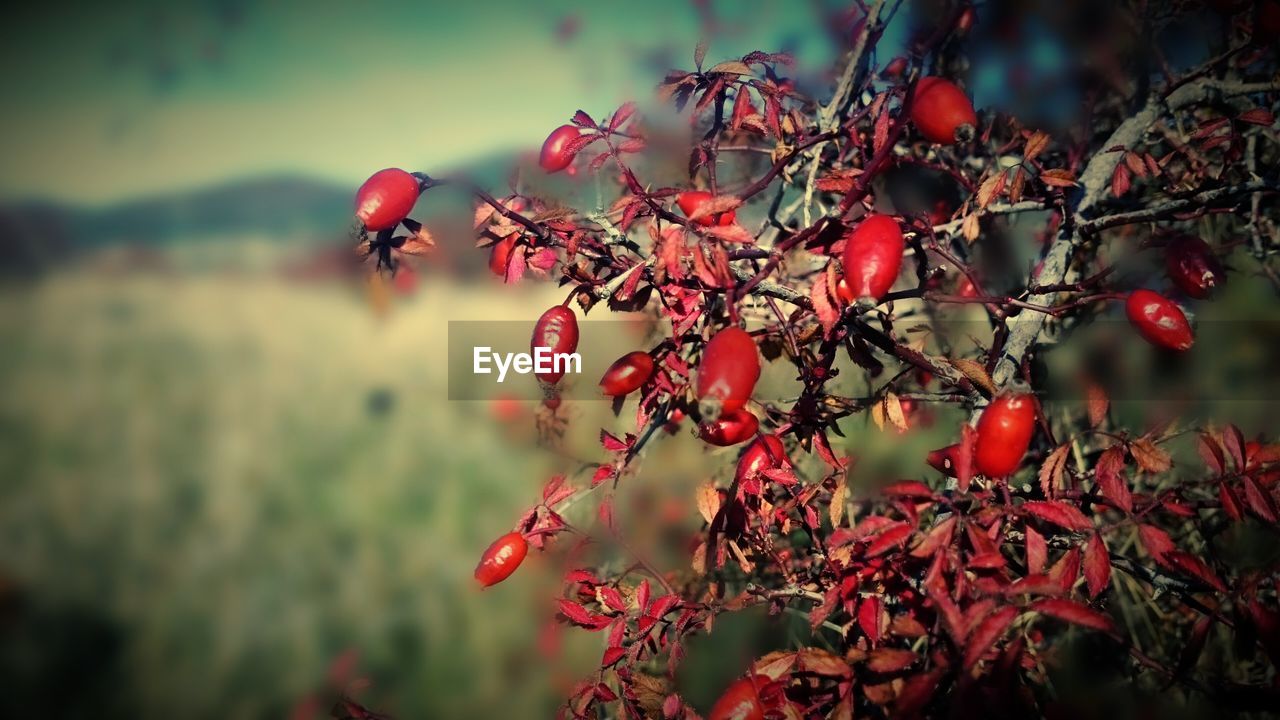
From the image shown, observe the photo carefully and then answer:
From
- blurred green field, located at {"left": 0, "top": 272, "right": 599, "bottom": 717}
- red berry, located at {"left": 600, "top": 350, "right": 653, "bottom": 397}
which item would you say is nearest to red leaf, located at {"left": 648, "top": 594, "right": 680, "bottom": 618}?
red berry, located at {"left": 600, "top": 350, "right": 653, "bottom": 397}

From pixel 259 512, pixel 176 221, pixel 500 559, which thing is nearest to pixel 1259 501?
pixel 500 559

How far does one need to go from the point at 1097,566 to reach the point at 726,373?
1.43 ft

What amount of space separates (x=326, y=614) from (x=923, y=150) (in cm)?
301

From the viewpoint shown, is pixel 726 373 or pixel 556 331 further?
pixel 556 331

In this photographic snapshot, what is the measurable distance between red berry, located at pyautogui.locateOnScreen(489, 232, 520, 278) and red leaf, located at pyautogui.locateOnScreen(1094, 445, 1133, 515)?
726 mm

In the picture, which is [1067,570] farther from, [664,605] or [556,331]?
[556,331]

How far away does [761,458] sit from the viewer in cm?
89

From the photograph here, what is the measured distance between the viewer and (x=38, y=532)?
360 cm

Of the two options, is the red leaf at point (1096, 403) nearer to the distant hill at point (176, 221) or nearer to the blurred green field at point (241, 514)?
the blurred green field at point (241, 514)

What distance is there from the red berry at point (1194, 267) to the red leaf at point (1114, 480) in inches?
11.0

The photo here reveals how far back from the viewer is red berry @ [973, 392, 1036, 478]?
0.68 meters

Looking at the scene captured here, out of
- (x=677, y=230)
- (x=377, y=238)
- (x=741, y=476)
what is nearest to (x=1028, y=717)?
(x=741, y=476)

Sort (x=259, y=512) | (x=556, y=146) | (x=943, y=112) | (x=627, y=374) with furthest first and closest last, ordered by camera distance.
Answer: (x=259, y=512)
(x=556, y=146)
(x=627, y=374)
(x=943, y=112)

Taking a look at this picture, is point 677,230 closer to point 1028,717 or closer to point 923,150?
point 1028,717
